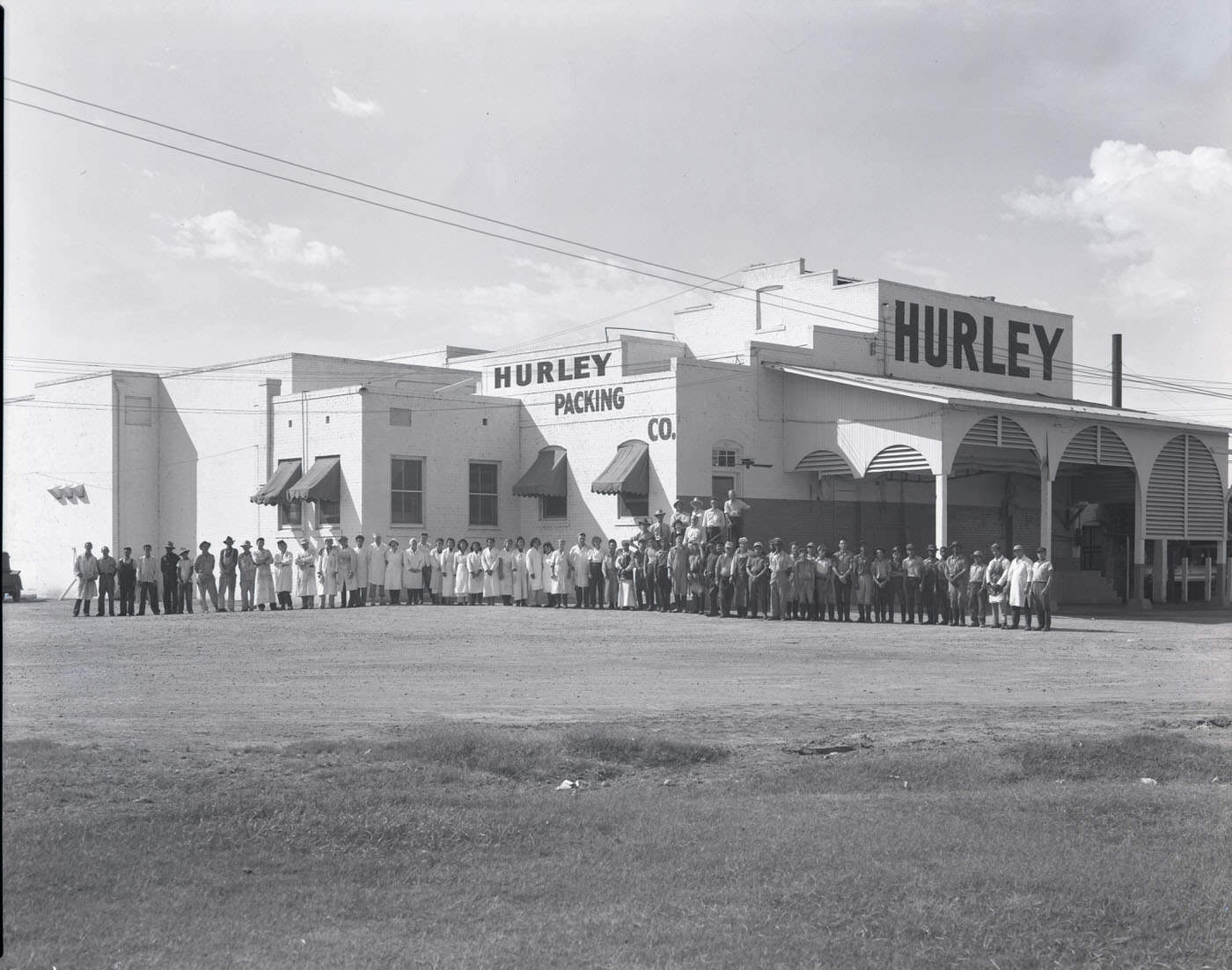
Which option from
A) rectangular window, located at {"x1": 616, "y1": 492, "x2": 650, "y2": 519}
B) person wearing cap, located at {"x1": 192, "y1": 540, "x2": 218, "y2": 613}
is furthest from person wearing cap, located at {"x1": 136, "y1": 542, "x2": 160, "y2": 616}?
rectangular window, located at {"x1": 616, "y1": 492, "x2": 650, "y2": 519}

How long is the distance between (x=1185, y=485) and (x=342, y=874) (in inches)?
1417

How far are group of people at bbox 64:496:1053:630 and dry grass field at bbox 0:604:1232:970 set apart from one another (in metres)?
12.6

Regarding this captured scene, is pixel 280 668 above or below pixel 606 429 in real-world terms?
below

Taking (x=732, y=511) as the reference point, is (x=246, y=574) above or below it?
below

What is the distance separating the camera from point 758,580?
1219 inches

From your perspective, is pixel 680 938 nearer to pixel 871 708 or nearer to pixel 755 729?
pixel 755 729

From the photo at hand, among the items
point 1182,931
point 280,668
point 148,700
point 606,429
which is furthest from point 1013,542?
point 1182,931

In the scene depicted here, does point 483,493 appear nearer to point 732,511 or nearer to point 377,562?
point 377,562

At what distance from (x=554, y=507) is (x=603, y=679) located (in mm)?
22229

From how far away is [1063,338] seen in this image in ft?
164

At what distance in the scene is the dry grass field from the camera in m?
6.84

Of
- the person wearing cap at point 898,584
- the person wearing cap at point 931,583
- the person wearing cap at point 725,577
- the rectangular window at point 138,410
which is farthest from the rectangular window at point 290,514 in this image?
the person wearing cap at point 931,583

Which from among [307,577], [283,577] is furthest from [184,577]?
[307,577]

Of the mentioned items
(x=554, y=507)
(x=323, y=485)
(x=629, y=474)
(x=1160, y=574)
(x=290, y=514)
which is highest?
(x=629, y=474)
